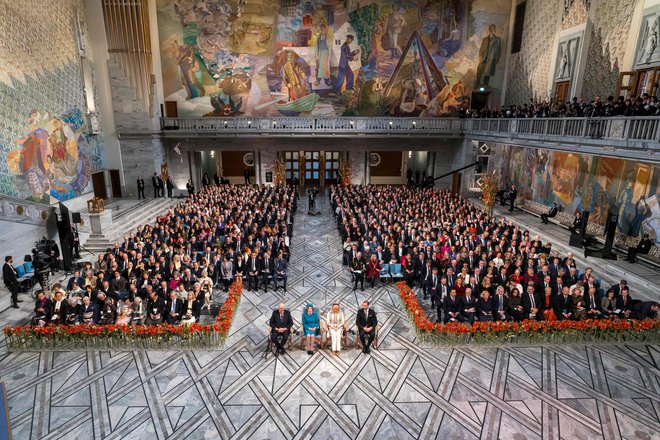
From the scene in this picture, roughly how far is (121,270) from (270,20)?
21.6 meters

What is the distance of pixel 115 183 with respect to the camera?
24.3 m

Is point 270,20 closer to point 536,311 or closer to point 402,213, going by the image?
point 402,213

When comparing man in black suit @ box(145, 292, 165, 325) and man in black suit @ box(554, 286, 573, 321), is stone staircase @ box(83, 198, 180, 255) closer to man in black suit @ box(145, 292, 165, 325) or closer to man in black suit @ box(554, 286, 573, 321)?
man in black suit @ box(145, 292, 165, 325)

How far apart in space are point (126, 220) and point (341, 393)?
15.0 metres

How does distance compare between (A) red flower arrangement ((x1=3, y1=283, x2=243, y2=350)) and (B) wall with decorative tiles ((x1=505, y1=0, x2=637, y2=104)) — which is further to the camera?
(B) wall with decorative tiles ((x1=505, y1=0, x2=637, y2=104))

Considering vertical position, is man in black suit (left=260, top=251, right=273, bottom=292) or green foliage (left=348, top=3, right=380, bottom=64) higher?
green foliage (left=348, top=3, right=380, bottom=64)

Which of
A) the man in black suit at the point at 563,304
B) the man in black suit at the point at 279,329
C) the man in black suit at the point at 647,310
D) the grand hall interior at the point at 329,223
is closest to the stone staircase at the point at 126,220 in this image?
the grand hall interior at the point at 329,223

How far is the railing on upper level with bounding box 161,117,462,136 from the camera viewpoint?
84.7 feet

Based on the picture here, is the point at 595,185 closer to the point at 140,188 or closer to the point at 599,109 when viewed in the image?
the point at 599,109

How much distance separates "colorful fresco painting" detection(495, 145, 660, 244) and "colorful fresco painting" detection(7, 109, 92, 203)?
2345 centimetres

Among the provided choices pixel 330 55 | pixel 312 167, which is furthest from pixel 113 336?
pixel 312 167

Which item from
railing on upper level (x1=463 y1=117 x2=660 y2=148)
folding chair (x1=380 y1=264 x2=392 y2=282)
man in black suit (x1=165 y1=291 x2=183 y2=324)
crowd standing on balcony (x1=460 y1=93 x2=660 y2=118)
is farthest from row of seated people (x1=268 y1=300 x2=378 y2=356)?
crowd standing on balcony (x1=460 y1=93 x2=660 y2=118)

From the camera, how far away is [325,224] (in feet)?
65.7

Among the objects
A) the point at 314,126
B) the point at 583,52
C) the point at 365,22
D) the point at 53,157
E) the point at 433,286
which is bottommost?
the point at 433,286
